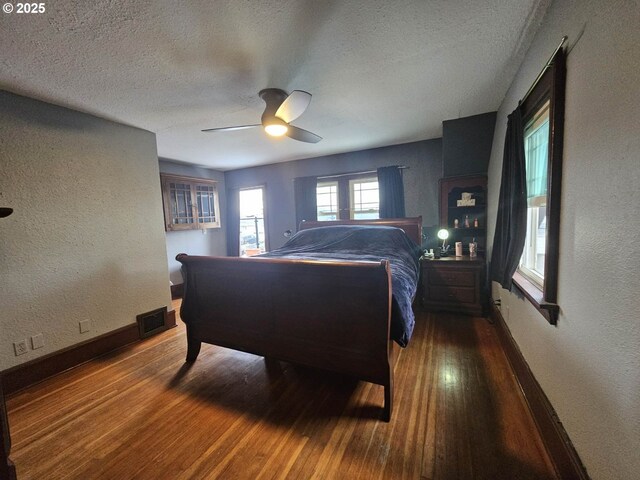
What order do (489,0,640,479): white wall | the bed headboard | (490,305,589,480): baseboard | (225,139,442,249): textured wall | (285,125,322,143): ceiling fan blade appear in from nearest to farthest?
(489,0,640,479): white wall < (490,305,589,480): baseboard < (285,125,322,143): ceiling fan blade < the bed headboard < (225,139,442,249): textured wall

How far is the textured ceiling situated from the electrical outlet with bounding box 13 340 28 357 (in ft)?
6.29

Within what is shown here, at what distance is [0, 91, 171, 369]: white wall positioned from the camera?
6.69 feet

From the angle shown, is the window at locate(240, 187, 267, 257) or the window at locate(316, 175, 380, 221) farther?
the window at locate(240, 187, 267, 257)

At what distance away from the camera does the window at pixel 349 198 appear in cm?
438

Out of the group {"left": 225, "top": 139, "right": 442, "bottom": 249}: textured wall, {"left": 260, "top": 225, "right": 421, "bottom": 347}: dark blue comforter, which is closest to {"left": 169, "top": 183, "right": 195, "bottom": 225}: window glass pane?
{"left": 225, "top": 139, "right": 442, "bottom": 249}: textured wall

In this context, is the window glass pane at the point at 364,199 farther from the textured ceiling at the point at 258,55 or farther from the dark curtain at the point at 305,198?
the textured ceiling at the point at 258,55

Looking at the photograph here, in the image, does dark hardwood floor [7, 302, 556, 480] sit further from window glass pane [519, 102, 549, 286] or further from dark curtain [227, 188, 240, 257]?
dark curtain [227, 188, 240, 257]

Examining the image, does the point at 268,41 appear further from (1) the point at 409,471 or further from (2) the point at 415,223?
(2) the point at 415,223

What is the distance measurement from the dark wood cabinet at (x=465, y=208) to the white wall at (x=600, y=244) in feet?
6.58

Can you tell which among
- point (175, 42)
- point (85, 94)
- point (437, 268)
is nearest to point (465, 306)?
point (437, 268)

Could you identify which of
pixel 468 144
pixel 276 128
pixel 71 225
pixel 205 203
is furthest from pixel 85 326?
pixel 468 144

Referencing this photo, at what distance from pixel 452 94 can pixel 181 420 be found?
3294 millimetres

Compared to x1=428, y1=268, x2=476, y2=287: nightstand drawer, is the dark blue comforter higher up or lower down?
higher up

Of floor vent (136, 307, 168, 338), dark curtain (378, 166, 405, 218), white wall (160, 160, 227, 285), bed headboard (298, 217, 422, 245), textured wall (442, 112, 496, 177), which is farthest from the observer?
white wall (160, 160, 227, 285)
